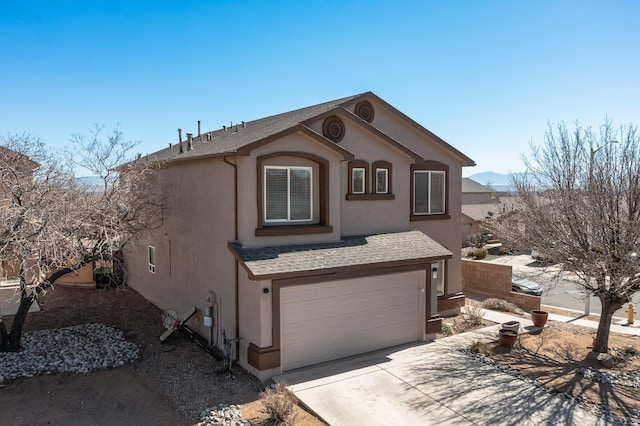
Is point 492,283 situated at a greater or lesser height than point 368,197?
lesser

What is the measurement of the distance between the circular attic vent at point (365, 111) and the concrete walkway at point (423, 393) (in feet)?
27.1

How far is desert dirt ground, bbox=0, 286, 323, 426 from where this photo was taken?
27.4 feet

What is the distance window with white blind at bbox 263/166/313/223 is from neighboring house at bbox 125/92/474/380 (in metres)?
0.03

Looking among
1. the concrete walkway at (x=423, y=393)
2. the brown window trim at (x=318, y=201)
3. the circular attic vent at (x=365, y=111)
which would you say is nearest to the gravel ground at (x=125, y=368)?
the concrete walkway at (x=423, y=393)

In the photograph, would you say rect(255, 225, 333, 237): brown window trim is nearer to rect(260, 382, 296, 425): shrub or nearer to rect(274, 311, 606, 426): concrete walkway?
rect(274, 311, 606, 426): concrete walkway

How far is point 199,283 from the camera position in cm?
1312

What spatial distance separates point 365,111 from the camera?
14906mm

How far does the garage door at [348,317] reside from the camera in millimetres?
10336

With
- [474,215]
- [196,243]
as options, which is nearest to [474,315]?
[196,243]

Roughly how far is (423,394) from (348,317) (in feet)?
9.60

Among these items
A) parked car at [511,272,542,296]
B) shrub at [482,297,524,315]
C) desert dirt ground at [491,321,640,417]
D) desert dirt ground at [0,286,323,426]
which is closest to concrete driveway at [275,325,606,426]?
desert dirt ground at [491,321,640,417]

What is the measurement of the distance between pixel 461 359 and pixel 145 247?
13.8 metres

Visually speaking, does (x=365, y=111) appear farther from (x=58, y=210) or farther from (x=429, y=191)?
(x=58, y=210)

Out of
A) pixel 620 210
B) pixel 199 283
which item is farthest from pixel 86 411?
pixel 620 210
